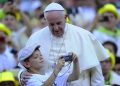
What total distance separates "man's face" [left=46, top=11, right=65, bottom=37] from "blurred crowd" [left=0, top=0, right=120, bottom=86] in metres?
1.94

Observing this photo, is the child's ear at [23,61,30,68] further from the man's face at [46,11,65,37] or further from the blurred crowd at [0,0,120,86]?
the blurred crowd at [0,0,120,86]

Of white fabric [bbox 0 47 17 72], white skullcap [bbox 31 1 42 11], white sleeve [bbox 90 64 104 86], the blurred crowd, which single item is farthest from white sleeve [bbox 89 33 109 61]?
white skullcap [bbox 31 1 42 11]

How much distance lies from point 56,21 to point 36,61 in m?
0.59

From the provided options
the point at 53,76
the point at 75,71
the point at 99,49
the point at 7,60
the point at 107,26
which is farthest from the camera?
the point at 107,26

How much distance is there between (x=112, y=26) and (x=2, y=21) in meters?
1.97

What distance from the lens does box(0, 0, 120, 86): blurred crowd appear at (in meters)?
10.3

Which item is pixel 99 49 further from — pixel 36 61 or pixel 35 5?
pixel 35 5

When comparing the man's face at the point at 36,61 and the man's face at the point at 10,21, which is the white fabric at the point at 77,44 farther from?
the man's face at the point at 10,21

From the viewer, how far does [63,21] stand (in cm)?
746

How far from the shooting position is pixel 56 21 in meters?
7.41

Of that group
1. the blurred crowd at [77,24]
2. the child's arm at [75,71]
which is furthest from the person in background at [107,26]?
the child's arm at [75,71]

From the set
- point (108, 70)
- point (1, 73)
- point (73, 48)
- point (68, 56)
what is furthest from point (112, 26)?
point (68, 56)

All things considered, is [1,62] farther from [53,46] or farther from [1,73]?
[53,46]

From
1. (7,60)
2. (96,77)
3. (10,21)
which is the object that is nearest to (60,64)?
(96,77)
